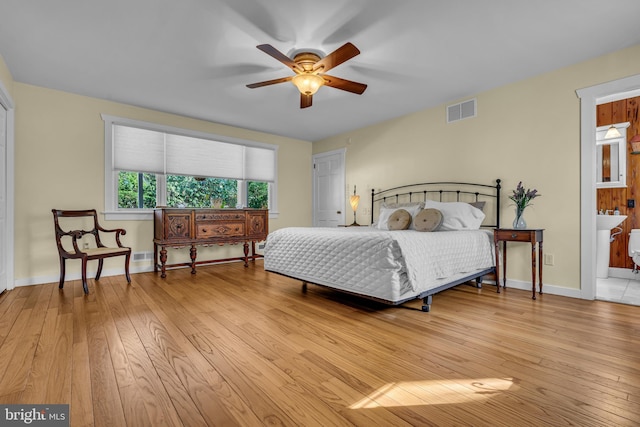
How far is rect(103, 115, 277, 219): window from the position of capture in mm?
4223

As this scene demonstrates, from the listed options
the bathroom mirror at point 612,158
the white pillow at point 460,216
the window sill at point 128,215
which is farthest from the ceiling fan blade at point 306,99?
the bathroom mirror at point 612,158

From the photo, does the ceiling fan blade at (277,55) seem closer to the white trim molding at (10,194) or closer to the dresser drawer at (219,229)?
the dresser drawer at (219,229)

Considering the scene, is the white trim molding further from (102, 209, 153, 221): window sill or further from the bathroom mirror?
the bathroom mirror

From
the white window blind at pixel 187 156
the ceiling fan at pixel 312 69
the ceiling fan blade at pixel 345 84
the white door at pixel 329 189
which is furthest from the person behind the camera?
the white door at pixel 329 189

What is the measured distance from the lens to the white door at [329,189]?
228 inches

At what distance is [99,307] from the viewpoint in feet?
9.02

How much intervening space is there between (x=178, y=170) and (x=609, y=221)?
5874 mm

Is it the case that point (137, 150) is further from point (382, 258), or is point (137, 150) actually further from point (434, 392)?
point (434, 392)

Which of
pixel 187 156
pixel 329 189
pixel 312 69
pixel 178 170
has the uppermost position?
pixel 312 69

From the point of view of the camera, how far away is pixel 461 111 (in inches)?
158

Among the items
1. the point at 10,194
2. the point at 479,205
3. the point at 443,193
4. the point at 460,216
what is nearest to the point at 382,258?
the point at 460,216

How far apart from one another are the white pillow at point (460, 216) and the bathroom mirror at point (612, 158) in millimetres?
2206

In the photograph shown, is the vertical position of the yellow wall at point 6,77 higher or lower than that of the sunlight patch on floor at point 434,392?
higher

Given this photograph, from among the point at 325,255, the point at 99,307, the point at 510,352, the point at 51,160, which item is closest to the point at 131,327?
the point at 99,307
